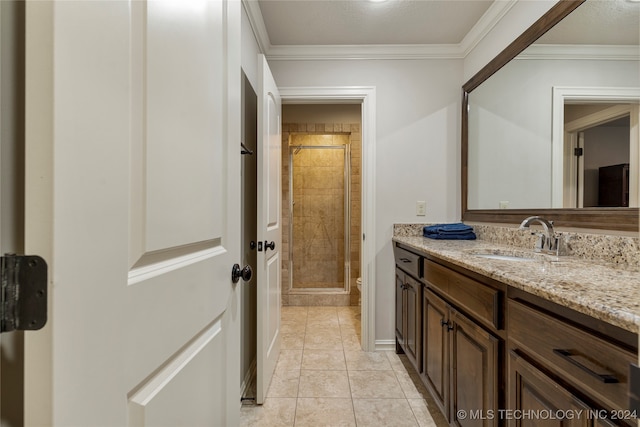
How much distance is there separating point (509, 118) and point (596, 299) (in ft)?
5.14

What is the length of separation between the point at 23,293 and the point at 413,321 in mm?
1916

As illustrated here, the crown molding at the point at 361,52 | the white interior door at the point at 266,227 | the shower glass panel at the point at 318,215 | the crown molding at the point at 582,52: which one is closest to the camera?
the crown molding at the point at 582,52

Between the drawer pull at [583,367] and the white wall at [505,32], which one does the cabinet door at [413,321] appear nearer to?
the drawer pull at [583,367]

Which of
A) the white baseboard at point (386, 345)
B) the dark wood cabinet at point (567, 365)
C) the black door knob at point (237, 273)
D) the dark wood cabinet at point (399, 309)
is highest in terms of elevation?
the black door knob at point (237, 273)

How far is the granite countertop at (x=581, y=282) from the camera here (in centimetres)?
61

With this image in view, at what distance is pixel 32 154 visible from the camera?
35cm

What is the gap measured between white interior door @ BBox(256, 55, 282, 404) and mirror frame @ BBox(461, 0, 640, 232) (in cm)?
147

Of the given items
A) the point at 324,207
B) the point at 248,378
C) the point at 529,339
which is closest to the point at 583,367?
the point at 529,339

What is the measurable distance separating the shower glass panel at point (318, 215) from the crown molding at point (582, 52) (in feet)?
7.98

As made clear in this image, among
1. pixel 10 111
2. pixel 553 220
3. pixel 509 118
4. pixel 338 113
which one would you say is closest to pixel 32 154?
pixel 10 111

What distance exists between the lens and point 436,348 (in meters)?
1.53

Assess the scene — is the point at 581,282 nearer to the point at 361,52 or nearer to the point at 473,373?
the point at 473,373

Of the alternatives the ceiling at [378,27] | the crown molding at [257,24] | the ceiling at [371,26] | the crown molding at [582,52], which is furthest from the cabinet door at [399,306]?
the crown molding at [257,24]

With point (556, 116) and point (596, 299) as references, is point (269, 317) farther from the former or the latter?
point (556, 116)
